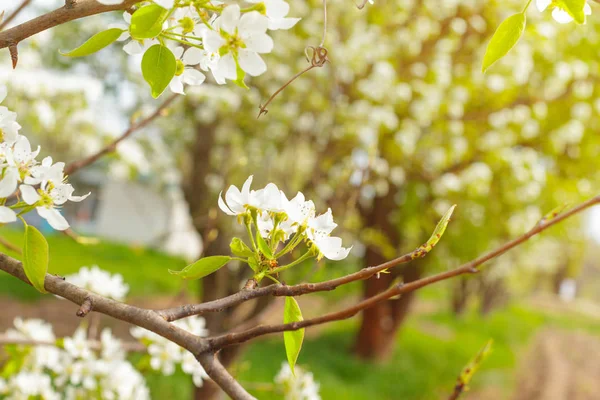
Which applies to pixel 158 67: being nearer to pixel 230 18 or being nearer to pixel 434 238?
pixel 230 18

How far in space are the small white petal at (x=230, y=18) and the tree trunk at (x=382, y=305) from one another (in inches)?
230

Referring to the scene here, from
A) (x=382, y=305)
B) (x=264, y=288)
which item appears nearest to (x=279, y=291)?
(x=264, y=288)

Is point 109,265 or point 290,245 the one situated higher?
point 109,265

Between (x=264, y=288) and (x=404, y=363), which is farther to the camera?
(x=404, y=363)

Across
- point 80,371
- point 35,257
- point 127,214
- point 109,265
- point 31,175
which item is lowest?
point 35,257

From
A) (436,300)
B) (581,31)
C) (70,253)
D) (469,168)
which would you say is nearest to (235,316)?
(469,168)

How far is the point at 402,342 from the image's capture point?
8797mm

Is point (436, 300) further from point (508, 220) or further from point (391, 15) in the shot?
point (391, 15)

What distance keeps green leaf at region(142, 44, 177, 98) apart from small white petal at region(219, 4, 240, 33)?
89 mm

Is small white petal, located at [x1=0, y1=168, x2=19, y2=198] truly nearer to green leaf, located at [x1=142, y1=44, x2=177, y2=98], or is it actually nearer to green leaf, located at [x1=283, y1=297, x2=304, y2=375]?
green leaf, located at [x1=142, y1=44, x2=177, y2=98]

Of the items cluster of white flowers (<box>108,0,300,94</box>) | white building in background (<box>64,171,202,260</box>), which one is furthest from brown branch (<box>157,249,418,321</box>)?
white building in background (<box>64,171,202,260</box>)

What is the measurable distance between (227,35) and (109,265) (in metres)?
10.2

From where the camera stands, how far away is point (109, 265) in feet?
34.0

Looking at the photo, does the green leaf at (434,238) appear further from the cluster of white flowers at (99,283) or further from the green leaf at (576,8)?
the cluster of white flowers at (99,283)
